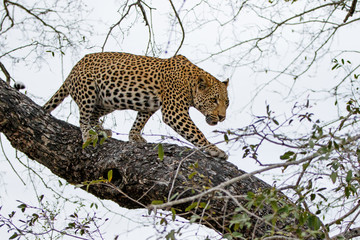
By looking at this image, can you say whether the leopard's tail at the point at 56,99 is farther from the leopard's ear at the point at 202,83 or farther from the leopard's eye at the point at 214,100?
the leopard's eye at the point at 214,100

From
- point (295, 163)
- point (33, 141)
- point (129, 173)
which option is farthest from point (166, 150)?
point (295, 163)

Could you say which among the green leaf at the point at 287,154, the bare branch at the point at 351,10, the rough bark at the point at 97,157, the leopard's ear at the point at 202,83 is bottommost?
the green leaf at the point at 287,154

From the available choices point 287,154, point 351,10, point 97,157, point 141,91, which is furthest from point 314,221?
point 141,91

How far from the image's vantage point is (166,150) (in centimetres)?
591

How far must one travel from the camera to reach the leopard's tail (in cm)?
761

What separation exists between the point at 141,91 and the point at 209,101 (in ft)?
3.01

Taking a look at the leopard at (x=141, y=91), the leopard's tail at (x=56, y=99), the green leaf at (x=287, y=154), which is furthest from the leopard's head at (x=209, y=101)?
the green leaf at (x=287, y=154)

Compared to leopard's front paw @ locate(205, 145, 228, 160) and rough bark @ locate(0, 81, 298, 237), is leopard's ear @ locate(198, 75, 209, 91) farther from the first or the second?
rough bark @ locate(0, 81, 298, 237)

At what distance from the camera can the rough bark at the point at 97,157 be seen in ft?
18.8

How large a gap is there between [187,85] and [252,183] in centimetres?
239

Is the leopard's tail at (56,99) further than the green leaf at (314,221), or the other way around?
the leopard's tail at (56,99)

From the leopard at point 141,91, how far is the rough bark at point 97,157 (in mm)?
950

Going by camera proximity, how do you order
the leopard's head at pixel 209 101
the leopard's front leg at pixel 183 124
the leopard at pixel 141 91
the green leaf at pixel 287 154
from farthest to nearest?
the leopard's head at pixel 209 101
the leopard at pixel 141 91
the leopard's front leg at pixel 183 124
the green leaf at pixel 287 154

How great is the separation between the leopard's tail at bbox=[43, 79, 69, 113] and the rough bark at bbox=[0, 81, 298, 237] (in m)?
1.21
